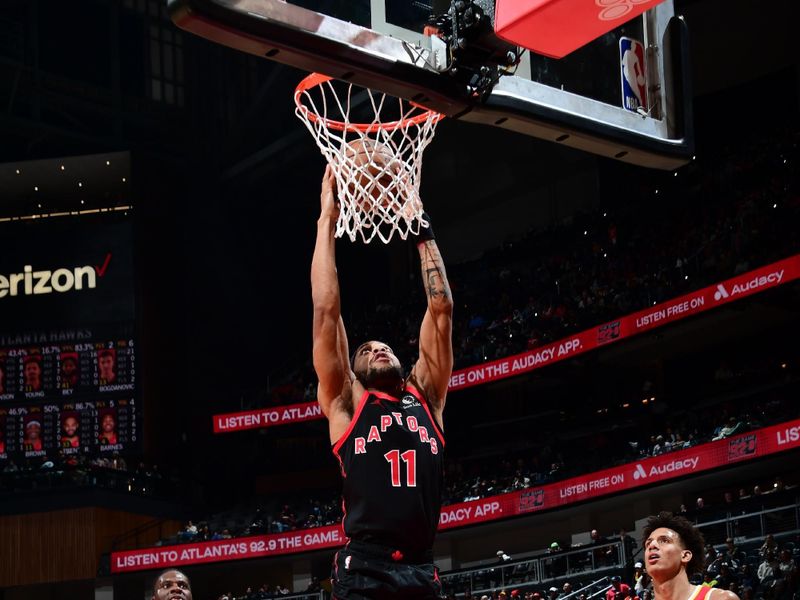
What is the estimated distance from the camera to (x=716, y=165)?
71.2 ft

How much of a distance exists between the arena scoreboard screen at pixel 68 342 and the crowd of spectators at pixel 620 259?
11.6ft

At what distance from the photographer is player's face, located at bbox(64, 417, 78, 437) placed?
69.7 ft

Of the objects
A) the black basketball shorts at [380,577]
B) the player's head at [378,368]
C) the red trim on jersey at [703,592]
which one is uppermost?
the player's head at [378,368]

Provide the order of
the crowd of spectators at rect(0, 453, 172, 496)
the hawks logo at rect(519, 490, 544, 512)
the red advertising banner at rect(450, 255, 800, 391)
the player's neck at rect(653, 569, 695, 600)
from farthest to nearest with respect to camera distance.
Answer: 1. the crowd of spectators at rect(0, 453, 172, 496)
2. the hawks logo at rect(519, 490, 544, 512)
3. the red advertising banner at rect(450, 255, 800, 391)
4. the player's neck at rect(653, 569, 695, 600)

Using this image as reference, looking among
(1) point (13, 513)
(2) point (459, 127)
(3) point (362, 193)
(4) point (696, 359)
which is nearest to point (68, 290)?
Result: (1) point (13, 513)

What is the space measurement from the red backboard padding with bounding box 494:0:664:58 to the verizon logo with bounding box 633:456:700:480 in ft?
44.4

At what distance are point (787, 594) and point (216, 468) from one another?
1483 centimetres

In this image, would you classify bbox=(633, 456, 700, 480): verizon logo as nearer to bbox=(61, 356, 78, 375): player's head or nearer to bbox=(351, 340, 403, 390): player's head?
bbox=(61, 356, 78, 375): player's head

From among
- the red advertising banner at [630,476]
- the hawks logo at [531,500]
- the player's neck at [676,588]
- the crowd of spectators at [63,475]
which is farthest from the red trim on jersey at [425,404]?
the crowd of spectators at [63,475]

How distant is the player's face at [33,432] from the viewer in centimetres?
2139

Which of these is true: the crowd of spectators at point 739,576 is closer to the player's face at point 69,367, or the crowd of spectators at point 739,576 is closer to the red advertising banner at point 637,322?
the red advertising banner at point 637,322

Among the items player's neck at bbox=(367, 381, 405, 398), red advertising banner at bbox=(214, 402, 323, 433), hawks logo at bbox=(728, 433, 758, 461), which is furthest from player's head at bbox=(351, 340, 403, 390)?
red advertising banner at bbox=(214, 402, 323, 433)

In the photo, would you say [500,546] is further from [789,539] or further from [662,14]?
[662,14]

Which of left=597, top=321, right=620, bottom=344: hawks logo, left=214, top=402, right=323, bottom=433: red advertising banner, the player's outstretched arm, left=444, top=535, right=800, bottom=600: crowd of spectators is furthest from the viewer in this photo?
left=214, top=402, right=323, bottom=433: red advertising banner
